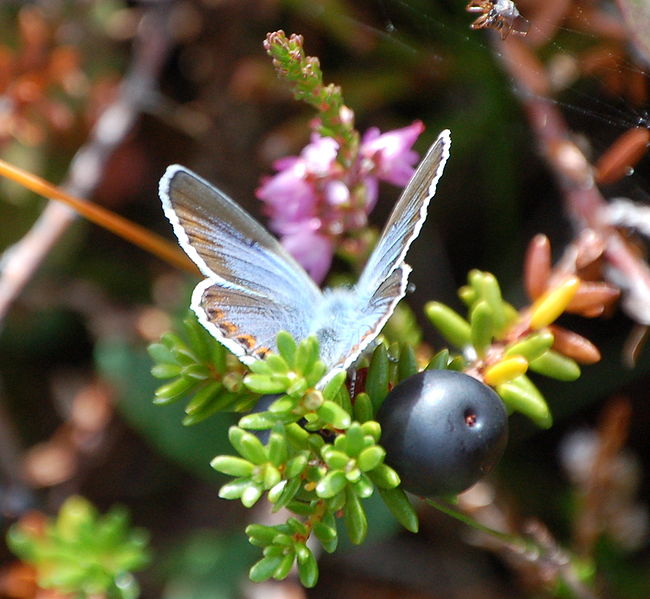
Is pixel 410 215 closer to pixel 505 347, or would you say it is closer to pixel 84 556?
pixel 505 347

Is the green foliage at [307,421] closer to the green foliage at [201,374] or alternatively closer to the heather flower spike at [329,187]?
the green foliage at [201,374]

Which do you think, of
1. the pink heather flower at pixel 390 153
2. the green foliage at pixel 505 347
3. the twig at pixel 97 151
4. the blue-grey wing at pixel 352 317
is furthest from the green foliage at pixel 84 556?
the pink heather flower at pixel 390 153

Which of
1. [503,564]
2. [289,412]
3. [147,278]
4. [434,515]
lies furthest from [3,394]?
[289,412]

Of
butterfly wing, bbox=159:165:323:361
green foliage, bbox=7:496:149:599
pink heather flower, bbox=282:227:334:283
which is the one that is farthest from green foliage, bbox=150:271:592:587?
green foliage, bbox=7:496:149:599

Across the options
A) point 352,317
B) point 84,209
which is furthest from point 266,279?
point 84,209

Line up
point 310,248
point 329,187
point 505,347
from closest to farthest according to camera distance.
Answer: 1. point 505,347
2. point 329,187
3. point 310,248

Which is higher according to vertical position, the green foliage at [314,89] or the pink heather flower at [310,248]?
the green foliage at [314,89]

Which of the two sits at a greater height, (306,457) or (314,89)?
(314,89)
